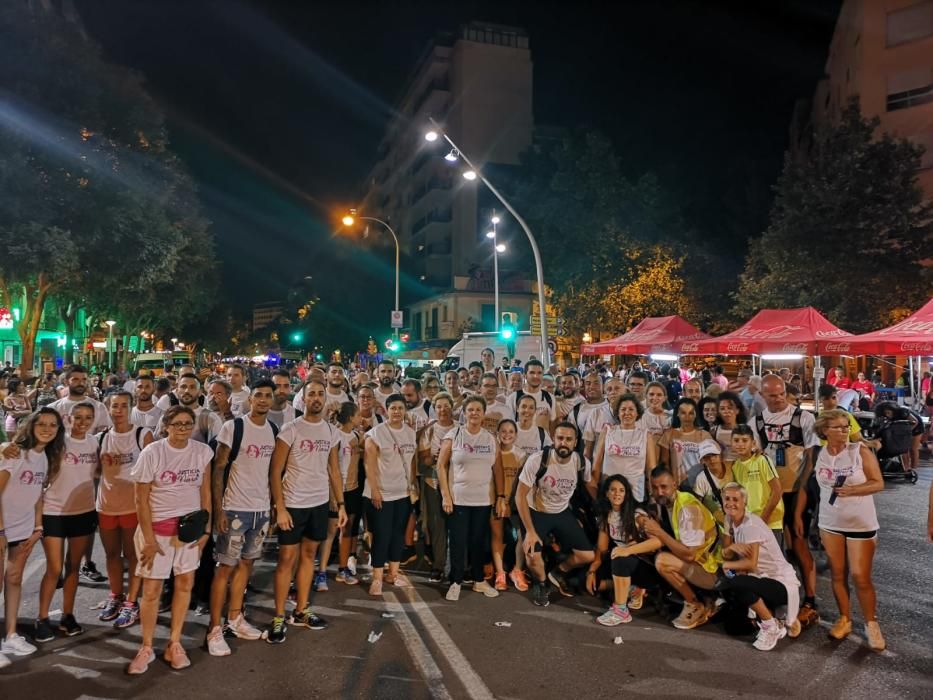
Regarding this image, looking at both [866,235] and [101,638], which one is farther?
[866,235]

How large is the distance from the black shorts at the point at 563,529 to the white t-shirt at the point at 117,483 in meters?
3.42

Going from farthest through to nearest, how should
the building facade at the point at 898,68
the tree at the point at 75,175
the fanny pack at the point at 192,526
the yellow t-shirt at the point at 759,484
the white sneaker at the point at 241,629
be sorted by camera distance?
the building facade at the point at 898,68 → the tree at the point at 75,175 → the yellow t-shirt at the point at 759,484 → the white sneaker at the point at 241,629 → the fanny pack at the point at 192,526

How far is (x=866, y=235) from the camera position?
20234 mm

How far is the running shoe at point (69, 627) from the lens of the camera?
16.0ft

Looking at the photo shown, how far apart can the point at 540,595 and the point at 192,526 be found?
2979 millimetres

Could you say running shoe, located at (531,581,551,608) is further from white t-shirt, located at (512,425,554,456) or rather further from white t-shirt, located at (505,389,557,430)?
white t-shirt, located at (505,389,557,430)

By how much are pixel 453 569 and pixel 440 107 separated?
1978 inches

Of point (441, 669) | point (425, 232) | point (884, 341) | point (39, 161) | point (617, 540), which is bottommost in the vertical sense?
point (441, 669)

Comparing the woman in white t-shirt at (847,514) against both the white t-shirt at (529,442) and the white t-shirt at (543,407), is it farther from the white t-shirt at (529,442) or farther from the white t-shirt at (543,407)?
the white t-shirt at (543,407)

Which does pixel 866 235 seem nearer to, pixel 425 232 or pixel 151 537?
pixel 151 537

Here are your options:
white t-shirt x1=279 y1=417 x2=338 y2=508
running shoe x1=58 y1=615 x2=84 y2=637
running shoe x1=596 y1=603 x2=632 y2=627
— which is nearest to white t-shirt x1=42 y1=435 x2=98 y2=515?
running shoe x1=58 y1=615 x2=84 y2=637

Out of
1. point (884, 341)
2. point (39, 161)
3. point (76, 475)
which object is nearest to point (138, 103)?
point (39, 161)

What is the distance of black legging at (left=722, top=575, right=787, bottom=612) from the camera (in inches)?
191

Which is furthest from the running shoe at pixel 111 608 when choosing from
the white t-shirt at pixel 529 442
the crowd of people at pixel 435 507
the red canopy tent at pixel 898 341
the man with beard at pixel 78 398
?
the red canopy tent at pixel 898 341
